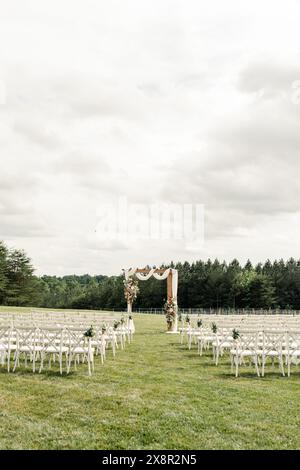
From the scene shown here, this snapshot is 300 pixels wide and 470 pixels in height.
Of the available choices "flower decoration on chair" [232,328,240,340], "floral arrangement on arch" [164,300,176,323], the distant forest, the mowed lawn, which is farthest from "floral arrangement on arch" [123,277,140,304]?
the distant forest

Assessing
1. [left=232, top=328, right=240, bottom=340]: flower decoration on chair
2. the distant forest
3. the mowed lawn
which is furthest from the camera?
the distant forest

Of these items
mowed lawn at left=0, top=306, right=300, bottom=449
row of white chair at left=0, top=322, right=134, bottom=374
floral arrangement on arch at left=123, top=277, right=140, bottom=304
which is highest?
floral arrangement on arch at left=123, top=277, right=140, bottom=304

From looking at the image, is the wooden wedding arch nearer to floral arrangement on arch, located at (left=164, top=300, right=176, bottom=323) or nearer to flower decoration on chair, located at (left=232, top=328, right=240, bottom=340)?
floral arrangement on arch, located at (left=164, top=300, right=176, bottom=323)

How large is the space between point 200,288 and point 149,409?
81.9m

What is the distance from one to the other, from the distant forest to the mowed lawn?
67.0 meters

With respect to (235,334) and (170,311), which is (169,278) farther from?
(235,334)

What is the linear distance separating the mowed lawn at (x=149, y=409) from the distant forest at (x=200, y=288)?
67.0 m

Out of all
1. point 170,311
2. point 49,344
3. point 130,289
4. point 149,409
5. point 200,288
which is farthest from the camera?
point 200,288

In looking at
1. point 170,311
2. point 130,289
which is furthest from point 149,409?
point 130,289

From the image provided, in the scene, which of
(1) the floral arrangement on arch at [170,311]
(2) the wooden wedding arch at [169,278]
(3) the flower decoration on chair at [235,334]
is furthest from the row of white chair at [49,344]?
(2) the wooden wedding arch at [169,278]

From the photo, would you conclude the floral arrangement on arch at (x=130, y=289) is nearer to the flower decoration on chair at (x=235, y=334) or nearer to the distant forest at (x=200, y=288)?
the flower decoration on chair at (x=235, y=334)

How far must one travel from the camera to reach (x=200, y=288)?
88000mm

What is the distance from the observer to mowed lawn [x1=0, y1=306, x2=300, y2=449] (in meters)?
5.74
